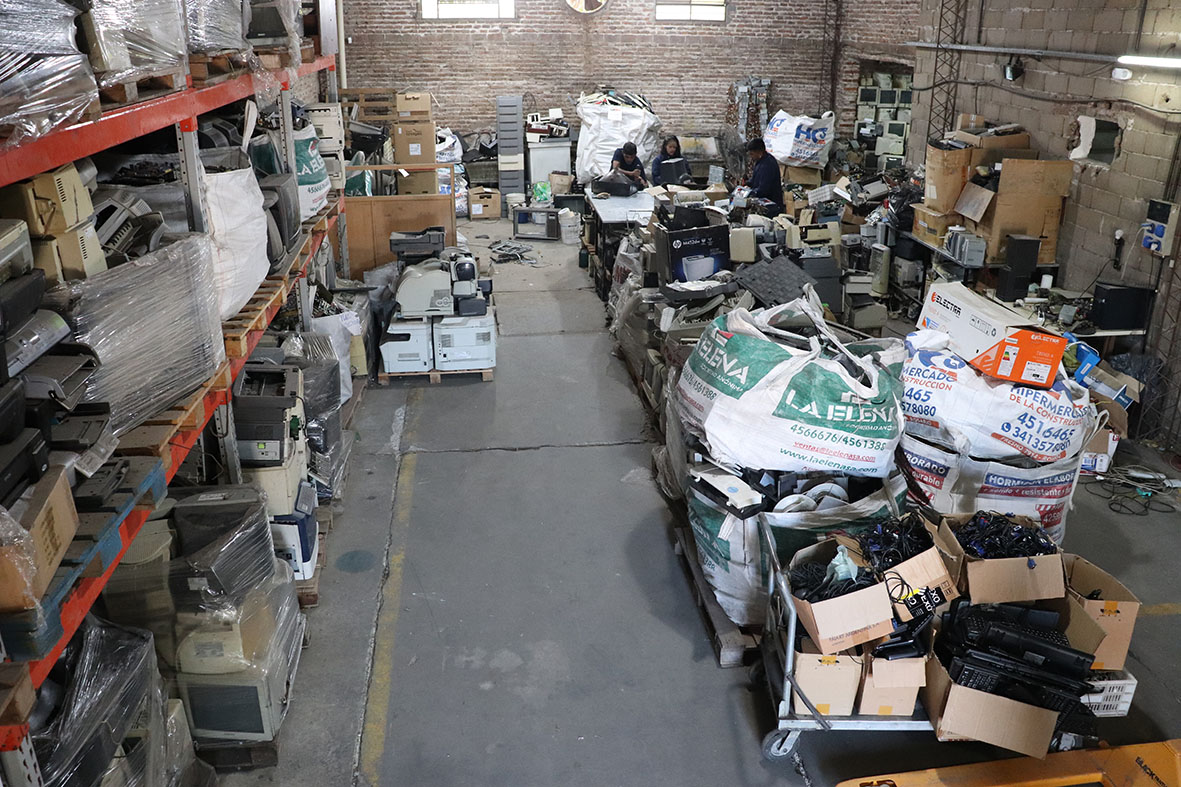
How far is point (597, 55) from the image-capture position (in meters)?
13.0

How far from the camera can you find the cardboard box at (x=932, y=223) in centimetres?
741

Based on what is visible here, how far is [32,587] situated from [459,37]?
40.4ft

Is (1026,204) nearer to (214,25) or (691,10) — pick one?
(214,25)

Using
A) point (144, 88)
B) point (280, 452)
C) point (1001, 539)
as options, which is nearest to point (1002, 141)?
point (1001, 539)

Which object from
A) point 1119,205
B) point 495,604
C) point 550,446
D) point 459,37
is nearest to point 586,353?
point 550,446

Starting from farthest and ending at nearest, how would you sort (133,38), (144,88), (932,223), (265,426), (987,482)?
1. (932,223)
2. (987,482)
3. (265,426)
4. (144,88)
5. (133,38)

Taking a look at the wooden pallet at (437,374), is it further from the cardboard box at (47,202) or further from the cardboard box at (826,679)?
the cardboard box at (47,202)

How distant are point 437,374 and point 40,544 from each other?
4797 mm

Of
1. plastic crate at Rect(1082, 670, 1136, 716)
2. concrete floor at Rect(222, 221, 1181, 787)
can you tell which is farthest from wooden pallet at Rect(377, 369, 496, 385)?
plastic crate at Rect(1082, 670, 1136, 716)

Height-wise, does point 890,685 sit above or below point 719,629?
above

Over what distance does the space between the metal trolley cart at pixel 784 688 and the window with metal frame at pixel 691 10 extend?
36.8 ft

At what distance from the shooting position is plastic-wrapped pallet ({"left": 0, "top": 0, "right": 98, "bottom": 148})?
1.83 m

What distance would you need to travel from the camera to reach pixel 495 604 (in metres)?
4.12

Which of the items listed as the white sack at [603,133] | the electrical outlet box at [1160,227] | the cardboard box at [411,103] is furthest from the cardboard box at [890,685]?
the white sack at [603,133]
